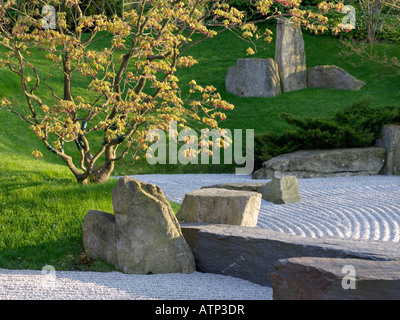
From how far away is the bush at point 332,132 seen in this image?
11.3 meters

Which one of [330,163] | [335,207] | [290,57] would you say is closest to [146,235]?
[335,207]

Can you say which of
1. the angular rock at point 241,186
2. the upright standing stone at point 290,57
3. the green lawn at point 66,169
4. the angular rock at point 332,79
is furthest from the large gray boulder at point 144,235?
the angular rock at point 332,79

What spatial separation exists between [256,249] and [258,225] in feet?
8.77

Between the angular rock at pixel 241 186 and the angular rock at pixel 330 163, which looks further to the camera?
the angular rock at pixel 330 163

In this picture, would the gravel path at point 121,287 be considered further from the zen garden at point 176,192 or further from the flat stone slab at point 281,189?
the flat stone slab at point 281,189

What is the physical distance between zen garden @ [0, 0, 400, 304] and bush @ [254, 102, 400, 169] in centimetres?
4

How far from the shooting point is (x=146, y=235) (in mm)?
4754

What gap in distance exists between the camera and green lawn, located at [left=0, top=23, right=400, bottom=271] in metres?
5.26

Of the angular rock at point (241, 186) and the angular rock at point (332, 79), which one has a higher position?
the angular rock at point (332, 79)

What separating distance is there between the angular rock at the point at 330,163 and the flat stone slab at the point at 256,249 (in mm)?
6292

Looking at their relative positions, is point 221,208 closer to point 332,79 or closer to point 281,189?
point 281,189

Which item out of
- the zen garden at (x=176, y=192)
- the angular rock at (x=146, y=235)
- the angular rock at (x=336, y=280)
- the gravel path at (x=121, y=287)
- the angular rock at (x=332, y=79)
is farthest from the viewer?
the angular rock at (x=332, y=79)
